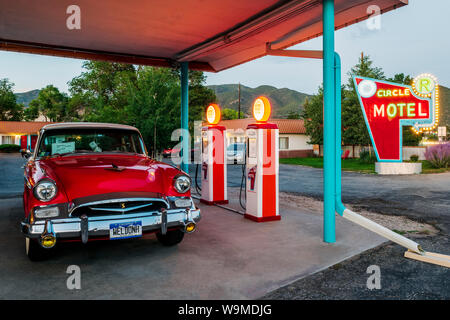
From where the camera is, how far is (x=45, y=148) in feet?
17.7

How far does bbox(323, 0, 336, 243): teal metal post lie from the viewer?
5203mm

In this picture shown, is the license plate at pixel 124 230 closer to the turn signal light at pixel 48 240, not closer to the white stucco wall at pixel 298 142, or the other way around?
the turn signal light at pixel 48 240

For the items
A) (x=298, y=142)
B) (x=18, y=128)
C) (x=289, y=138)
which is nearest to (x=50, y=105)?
(x=18, y=128)

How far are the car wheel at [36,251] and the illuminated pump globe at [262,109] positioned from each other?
13.2 ft

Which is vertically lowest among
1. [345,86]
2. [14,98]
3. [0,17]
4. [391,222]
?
[391,222]

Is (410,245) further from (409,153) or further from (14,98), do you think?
(14,98)

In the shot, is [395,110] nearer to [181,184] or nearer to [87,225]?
[181,184]

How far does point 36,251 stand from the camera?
14.2 feet

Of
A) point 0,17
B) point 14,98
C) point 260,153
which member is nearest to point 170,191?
point 260,153

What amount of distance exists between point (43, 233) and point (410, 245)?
4.42 m

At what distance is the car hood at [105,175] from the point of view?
3965 mm

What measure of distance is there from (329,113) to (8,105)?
247 feet

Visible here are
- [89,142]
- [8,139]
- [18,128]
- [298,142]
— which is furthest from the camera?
[18,128]
